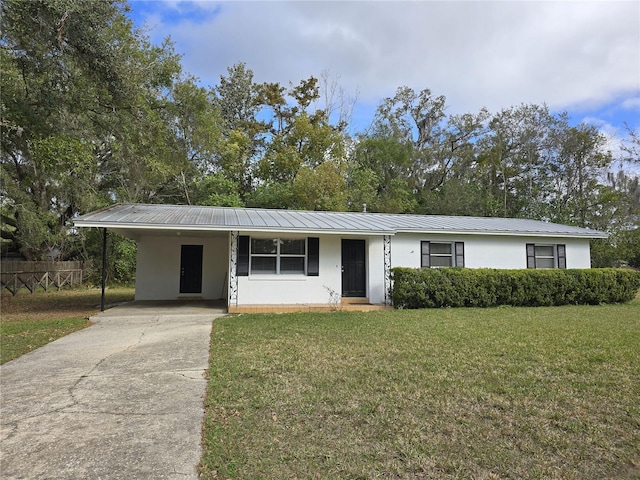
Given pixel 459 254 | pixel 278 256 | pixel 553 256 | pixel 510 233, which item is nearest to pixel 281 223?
pixel 278 256

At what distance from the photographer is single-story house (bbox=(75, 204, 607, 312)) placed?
1116 centimetres

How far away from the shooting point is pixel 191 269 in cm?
1423

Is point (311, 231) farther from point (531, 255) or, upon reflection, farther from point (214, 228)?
point (531, 255)

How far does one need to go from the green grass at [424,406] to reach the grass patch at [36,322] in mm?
3221

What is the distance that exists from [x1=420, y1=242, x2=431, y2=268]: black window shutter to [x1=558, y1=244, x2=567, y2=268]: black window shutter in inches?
204

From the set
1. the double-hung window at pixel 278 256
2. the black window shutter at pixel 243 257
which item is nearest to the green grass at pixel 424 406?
the black window shutter at pixel 243 257

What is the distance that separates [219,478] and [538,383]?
369cm

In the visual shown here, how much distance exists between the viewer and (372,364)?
5.43 m

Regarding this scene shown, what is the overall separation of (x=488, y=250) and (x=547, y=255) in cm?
252

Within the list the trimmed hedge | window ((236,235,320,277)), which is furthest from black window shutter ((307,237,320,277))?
the trimmed hedge

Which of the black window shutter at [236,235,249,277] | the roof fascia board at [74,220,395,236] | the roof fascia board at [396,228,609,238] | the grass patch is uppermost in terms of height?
the roof fascia board at [396,228,609,238]

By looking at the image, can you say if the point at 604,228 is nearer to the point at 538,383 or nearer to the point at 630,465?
the point at 538,383

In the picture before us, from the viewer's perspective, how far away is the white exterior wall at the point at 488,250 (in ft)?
42.5

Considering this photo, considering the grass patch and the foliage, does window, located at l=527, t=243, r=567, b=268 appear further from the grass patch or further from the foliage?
the grass patch
